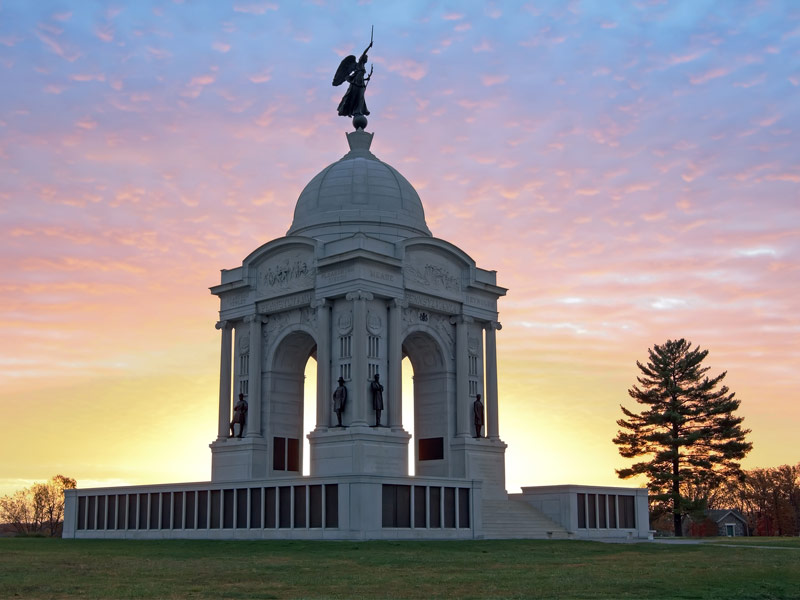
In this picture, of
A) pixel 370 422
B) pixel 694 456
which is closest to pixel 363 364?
pixel 370 422

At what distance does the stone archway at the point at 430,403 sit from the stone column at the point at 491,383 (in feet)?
7.75

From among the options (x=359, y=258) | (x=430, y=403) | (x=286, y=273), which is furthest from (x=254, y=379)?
(x=359, y=258)

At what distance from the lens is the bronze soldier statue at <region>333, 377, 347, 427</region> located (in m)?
47.8

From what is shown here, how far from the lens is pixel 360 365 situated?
47.9 m

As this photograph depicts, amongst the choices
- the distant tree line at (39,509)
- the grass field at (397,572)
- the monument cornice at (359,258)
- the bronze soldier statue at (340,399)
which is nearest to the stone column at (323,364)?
the bronze soldier statue at (340,399)

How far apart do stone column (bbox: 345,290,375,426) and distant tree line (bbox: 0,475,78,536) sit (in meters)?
46.0

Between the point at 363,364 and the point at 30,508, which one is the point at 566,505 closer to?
the point at 363,364

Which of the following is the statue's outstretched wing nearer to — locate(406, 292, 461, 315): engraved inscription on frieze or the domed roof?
the domed roof

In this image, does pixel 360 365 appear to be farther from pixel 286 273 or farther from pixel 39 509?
pixel 39 509

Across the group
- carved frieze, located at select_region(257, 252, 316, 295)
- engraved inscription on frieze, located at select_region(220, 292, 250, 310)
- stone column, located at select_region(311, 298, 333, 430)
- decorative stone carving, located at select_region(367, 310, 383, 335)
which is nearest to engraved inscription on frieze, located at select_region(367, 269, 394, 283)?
decorative stone carving, located at select_region(367, 310, 383, 335)

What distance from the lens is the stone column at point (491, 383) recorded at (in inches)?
2128

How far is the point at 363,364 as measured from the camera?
4794 centimetres

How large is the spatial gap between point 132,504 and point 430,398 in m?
16.6

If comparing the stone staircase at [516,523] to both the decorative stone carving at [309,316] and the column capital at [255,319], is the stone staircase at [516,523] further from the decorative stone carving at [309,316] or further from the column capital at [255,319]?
the column capital at [255,319]
